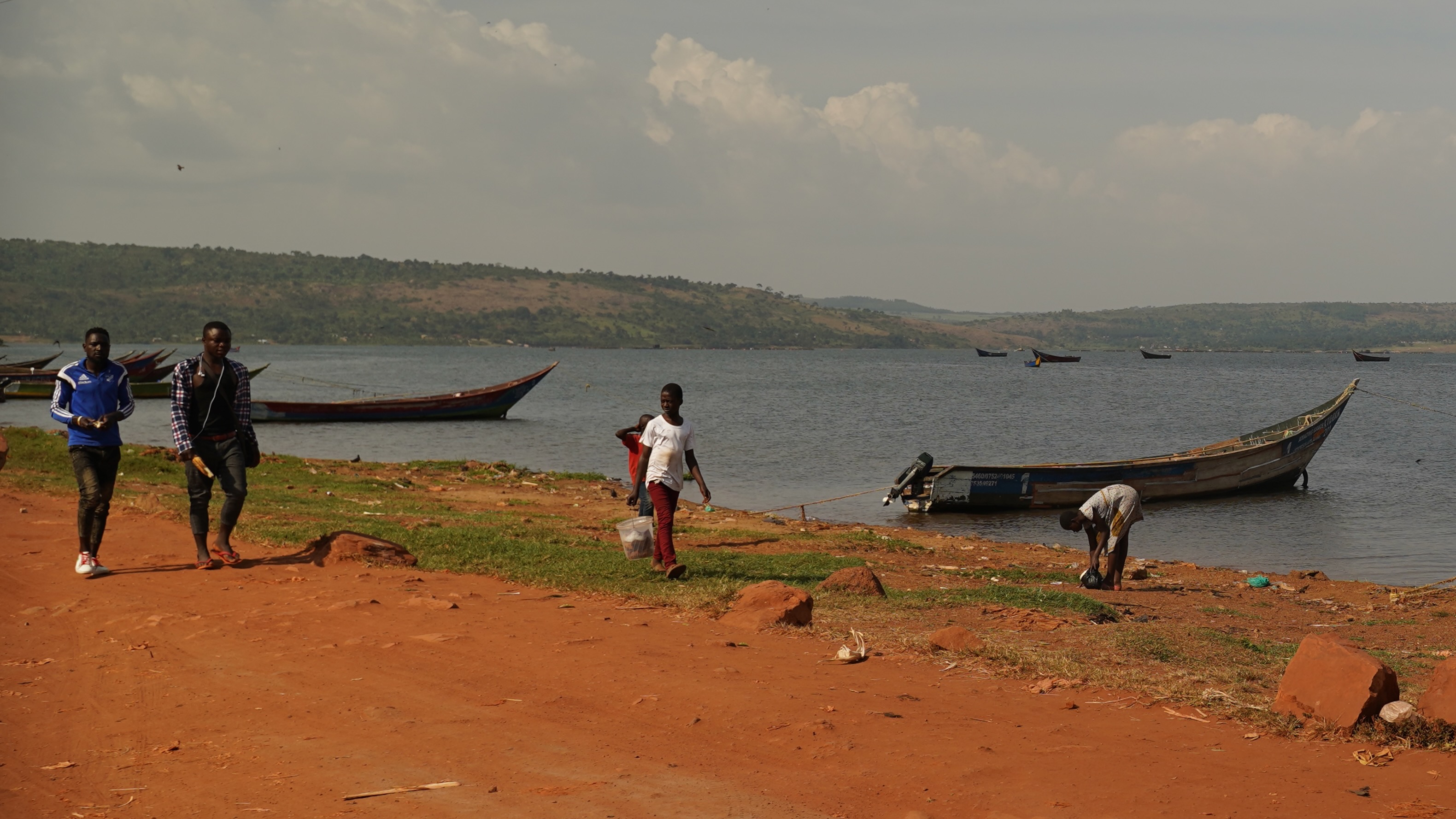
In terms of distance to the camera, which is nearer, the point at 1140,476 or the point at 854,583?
the point at 854,583

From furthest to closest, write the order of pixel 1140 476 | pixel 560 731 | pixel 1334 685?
1. pixel 1140 476
2. pixel 1334 685
3. pixel 560 731

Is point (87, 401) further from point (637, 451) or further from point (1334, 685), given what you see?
point (1334, 685)

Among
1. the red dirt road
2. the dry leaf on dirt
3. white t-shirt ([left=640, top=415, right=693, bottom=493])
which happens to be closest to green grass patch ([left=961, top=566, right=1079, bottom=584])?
white t-shirt ([left=640, top=415, right=693, bottom=493])

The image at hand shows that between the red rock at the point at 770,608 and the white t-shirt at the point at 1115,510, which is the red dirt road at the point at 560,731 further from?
the white t-shirt at the point at 1115,510

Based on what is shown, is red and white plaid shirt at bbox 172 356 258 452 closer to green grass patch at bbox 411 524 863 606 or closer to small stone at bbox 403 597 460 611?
small stone at bbox 403 597 460 611

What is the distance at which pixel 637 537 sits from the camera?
923cm

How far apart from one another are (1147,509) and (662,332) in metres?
156

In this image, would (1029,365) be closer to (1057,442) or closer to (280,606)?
(1057,442)

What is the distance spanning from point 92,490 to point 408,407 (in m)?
32.1

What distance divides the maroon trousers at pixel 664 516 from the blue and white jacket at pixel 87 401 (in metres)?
4.07

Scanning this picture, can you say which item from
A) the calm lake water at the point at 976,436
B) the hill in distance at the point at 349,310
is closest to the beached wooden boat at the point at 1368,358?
the calm lake water at the point at 976,436

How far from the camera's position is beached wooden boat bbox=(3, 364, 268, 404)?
44312mm

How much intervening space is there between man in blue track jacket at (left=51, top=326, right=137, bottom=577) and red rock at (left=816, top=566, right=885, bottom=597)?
5.68m

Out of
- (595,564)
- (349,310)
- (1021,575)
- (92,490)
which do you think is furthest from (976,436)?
(349,310)
